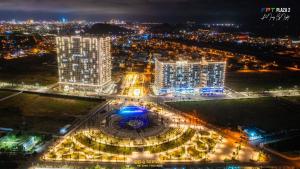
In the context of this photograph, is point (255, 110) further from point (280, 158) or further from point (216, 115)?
point (280, 158)

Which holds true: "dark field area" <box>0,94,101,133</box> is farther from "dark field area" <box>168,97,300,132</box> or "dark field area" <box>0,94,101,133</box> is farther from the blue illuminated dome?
"dark field area" <box>168,97,300,132</box>

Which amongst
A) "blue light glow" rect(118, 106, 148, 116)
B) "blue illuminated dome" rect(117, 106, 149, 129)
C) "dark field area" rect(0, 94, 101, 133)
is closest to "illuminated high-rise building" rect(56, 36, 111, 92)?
"dark field area" rect(0, 94, 101, 133)

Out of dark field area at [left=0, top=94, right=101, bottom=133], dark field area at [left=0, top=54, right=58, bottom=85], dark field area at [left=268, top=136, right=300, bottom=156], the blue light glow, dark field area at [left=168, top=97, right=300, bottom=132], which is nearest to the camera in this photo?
dark field area at [left=268, top=136, right=300, bottom=156]

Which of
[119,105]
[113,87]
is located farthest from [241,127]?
[113,87]

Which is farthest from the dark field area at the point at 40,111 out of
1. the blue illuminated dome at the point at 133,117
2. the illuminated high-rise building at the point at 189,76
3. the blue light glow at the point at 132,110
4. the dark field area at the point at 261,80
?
the dark field area at the point at 261,80

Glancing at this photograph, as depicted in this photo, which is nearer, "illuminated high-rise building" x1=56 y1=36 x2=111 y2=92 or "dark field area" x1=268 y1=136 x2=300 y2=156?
"dark field area" x1=268 y1=136 x2=300 y2=156

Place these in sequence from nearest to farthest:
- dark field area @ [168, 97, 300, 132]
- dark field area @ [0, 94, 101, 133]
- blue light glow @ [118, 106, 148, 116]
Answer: dark field area @ [0, 94, 101, 133] → dark field area @ [168, 97, 300, 132] → blue light glow @ [118, 106, 148, 116]
